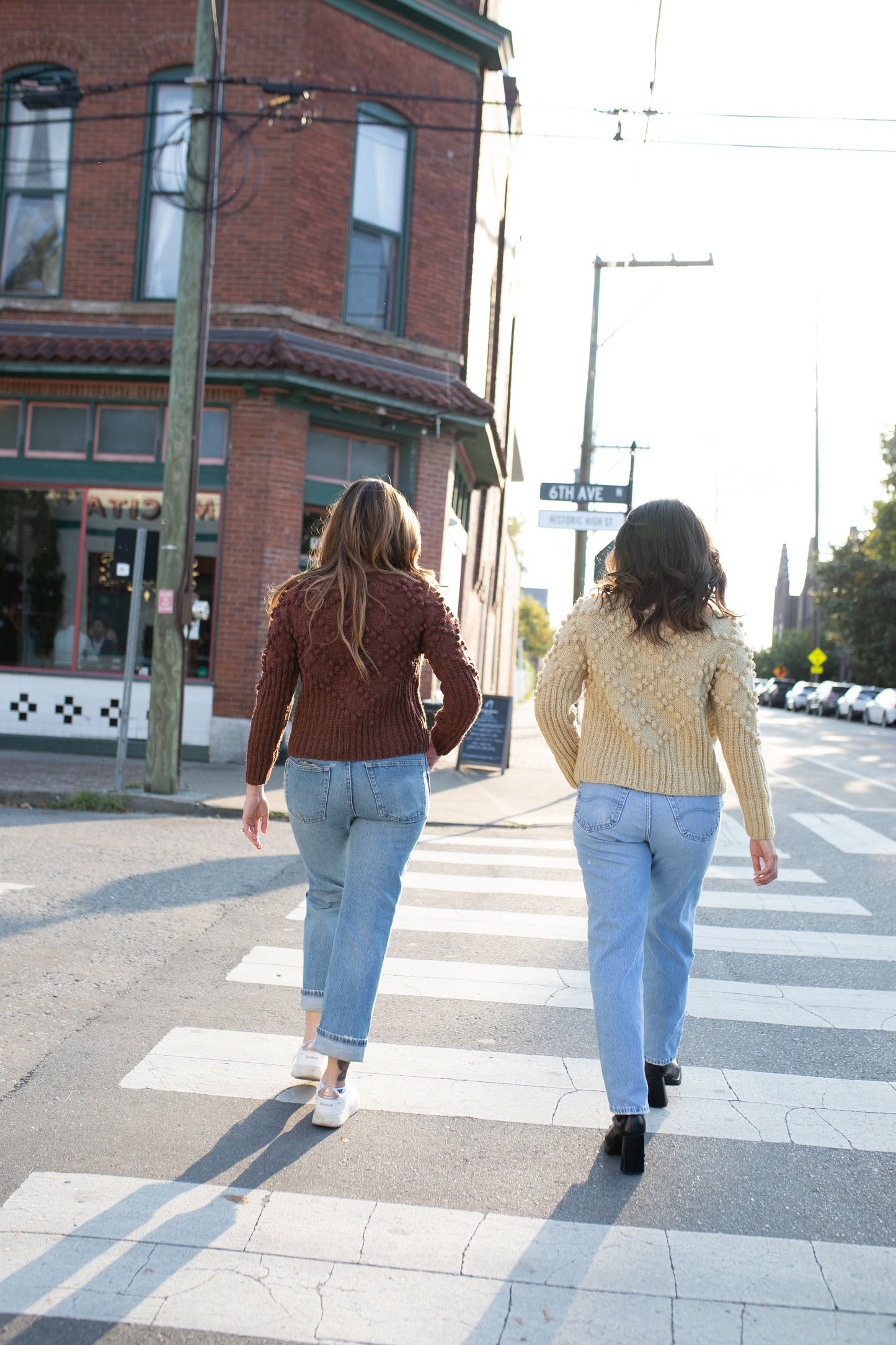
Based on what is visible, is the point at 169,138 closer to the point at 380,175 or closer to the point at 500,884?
the point at 380,175

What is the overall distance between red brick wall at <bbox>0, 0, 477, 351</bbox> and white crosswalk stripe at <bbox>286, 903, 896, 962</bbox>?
979 cm

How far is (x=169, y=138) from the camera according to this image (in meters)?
14.5

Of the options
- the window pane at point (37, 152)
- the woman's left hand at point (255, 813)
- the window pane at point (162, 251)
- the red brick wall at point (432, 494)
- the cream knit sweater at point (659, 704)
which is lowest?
the woman's left hand at point (255, 813)

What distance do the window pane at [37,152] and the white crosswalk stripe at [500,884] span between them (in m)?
11.3

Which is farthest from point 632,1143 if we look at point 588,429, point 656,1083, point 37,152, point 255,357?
point 588,429

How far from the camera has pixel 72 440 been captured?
47.8 ft

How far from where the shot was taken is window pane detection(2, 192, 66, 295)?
1483cm

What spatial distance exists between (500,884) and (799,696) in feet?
166

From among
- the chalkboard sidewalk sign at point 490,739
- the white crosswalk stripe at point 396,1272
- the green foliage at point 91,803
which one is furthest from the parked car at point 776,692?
the white crosswalk stripe at point 396,1272

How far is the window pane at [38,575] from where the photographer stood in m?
14.6

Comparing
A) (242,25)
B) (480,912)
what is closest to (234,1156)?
(480,912)

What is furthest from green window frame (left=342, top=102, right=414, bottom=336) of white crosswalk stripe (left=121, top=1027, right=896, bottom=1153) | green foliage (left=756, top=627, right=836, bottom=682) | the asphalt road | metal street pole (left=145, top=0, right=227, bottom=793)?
green foliage (left=756, top=627, right=836, bottom=682)

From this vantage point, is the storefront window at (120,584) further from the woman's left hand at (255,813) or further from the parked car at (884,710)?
the parked car at (884,710)

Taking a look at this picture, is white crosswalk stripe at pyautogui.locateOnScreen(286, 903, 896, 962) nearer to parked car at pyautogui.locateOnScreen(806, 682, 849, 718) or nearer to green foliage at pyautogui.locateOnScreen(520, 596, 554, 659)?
parked car at pyautogui.locateOnScreen(806, 682, 849, 718)
